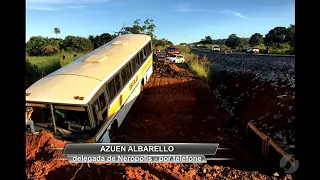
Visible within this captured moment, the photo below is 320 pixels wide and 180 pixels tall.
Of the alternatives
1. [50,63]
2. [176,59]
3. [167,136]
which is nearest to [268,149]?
[167,136]

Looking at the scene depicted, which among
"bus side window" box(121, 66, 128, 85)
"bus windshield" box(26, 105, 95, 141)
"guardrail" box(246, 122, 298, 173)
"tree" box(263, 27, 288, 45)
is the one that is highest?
"tree" box(263, 27, 288, 45)

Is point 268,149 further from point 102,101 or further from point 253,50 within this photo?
point 253,50

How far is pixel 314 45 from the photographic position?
448 cm

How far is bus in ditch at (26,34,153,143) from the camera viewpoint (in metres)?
7.50

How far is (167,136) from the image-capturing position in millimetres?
9867

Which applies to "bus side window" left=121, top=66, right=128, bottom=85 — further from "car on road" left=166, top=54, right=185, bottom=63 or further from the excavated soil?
"car on road" left=166, top=54, right=185, bottom=63

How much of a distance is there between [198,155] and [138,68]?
928cm

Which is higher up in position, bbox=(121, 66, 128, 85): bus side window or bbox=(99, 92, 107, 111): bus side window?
bbox=(121, 66, 128, 85): bus side window

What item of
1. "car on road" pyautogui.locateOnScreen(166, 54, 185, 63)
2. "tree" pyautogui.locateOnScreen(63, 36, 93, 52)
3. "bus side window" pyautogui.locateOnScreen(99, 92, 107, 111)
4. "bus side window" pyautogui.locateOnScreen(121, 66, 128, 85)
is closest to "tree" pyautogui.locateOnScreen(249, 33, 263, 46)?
"car on road" pyautogui.locateOnScreen(166, 54, 185, 63)

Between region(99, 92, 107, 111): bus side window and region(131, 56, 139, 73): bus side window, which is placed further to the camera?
region(131, 56, 139, 73): bus side window

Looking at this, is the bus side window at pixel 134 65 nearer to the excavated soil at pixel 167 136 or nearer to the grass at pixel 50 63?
the excavated soil at pixel 167 136

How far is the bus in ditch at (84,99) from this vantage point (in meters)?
7.50

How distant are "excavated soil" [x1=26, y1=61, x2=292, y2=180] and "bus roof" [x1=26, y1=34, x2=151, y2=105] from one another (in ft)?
3.66
